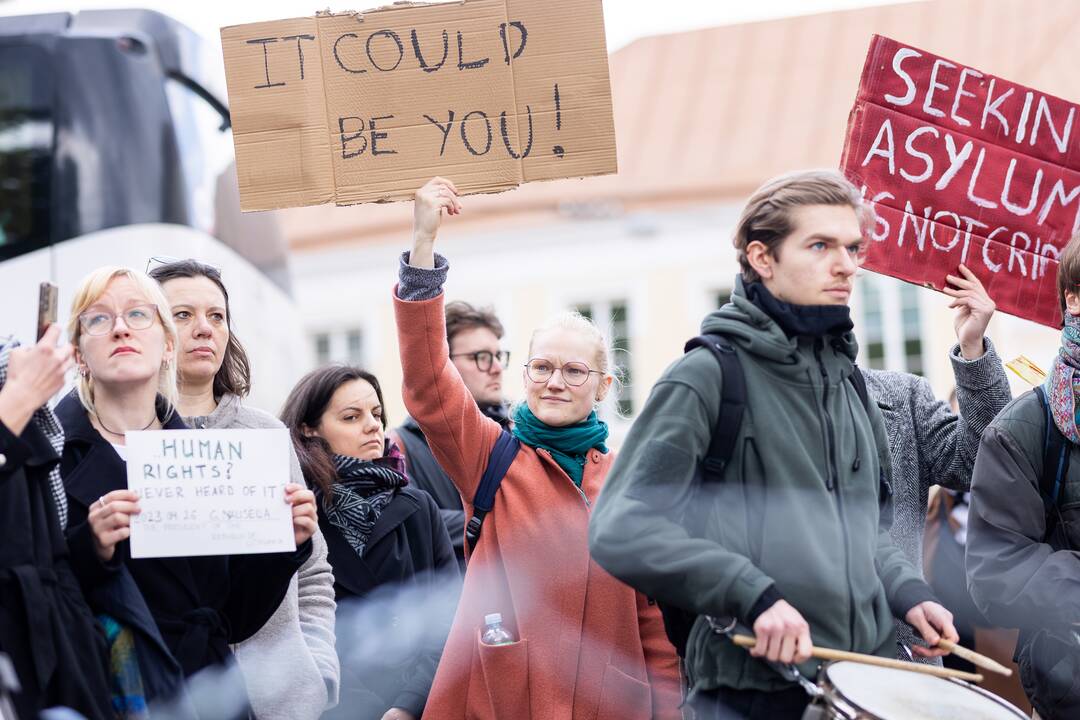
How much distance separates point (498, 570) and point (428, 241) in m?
0.93

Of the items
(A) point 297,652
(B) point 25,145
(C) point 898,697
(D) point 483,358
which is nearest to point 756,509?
(C) point 898,697

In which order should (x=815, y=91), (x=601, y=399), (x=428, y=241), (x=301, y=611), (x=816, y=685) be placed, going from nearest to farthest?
(x=816, y=685)
(x=428, y=241)
(x=301, y=611)
(x=601, y=399)
(x=815, y=91)

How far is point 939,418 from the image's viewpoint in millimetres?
5035

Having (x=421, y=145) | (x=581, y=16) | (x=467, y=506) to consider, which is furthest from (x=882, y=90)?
(x=467, y=506)

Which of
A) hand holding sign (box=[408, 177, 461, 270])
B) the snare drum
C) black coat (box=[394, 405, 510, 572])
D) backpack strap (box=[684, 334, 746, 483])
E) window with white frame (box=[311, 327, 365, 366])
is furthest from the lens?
window with white frame (box=[311, 327, 365, 366])

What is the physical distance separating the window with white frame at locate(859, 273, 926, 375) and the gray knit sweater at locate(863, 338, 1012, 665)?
25715 mm

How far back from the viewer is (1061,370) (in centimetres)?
442

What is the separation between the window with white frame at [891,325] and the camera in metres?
30.5

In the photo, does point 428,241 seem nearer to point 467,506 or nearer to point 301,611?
point 467,506

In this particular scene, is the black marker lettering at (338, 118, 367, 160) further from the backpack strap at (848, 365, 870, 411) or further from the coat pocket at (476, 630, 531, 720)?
the backpack strap at (848, 365, 870, 411)

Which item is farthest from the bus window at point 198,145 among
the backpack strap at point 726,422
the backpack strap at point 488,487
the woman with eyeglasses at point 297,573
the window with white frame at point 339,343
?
the window with white frame at point 339,343

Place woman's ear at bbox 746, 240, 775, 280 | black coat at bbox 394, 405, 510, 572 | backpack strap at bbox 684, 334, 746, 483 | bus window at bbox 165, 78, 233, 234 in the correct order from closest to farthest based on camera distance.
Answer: backpack strap at bbox 684, 334, 746, 483 < woman's ear at bbox 746, 240, 775, 280 < black coat at bbox 394, 405, 510, 572 < bus window at bbox 165, 78, 233, 234

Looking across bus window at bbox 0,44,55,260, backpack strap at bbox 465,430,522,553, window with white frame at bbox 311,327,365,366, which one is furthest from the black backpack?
window with white frame at bbox 311,327,365,366

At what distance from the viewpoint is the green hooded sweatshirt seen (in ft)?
11.2
